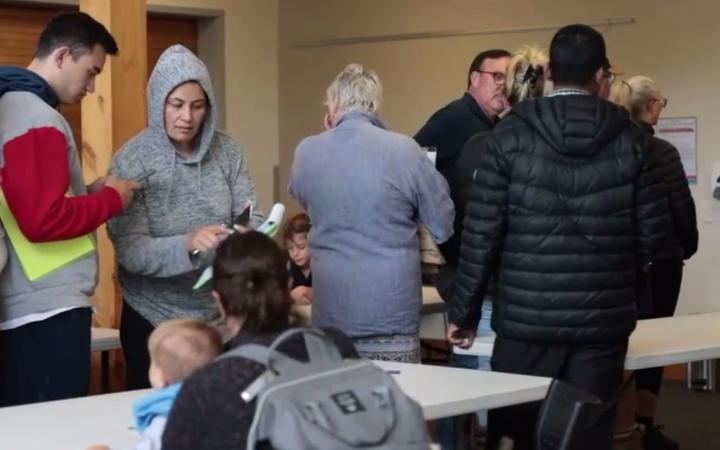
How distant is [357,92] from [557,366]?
3.58 feet

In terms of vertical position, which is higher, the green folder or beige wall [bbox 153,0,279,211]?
beige wall [bbox 153,0,279,211]

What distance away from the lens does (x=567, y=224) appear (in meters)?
3.52

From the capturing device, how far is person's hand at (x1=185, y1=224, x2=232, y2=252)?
11.8 feet

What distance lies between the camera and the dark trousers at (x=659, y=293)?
573cm

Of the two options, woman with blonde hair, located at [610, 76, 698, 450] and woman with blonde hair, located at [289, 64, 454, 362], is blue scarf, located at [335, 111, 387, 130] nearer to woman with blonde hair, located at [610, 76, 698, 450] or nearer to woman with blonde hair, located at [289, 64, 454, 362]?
woman with blonde hair, located at [289, 64, 454, 362]

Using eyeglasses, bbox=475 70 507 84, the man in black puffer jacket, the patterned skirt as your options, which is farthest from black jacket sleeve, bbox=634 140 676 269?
eyeglasses, bbox=475 70 507 84

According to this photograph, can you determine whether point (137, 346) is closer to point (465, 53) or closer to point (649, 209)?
point (649, 209)

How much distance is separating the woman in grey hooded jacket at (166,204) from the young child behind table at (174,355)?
3.68 ft

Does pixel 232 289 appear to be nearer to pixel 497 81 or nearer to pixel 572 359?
pixel 572 359

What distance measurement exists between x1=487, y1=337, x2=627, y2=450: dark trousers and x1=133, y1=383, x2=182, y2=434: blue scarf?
4.43ft

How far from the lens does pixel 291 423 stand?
6.72ft

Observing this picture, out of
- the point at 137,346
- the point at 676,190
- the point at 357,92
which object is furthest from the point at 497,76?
the point at 137,346

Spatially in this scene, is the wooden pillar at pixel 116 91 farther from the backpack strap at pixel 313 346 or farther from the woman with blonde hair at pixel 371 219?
the backpack strap at pixel 313 346

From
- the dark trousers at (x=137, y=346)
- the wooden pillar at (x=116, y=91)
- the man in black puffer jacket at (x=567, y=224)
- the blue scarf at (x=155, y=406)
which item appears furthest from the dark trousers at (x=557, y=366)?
the wooden pillar at (x=116, y=91)
